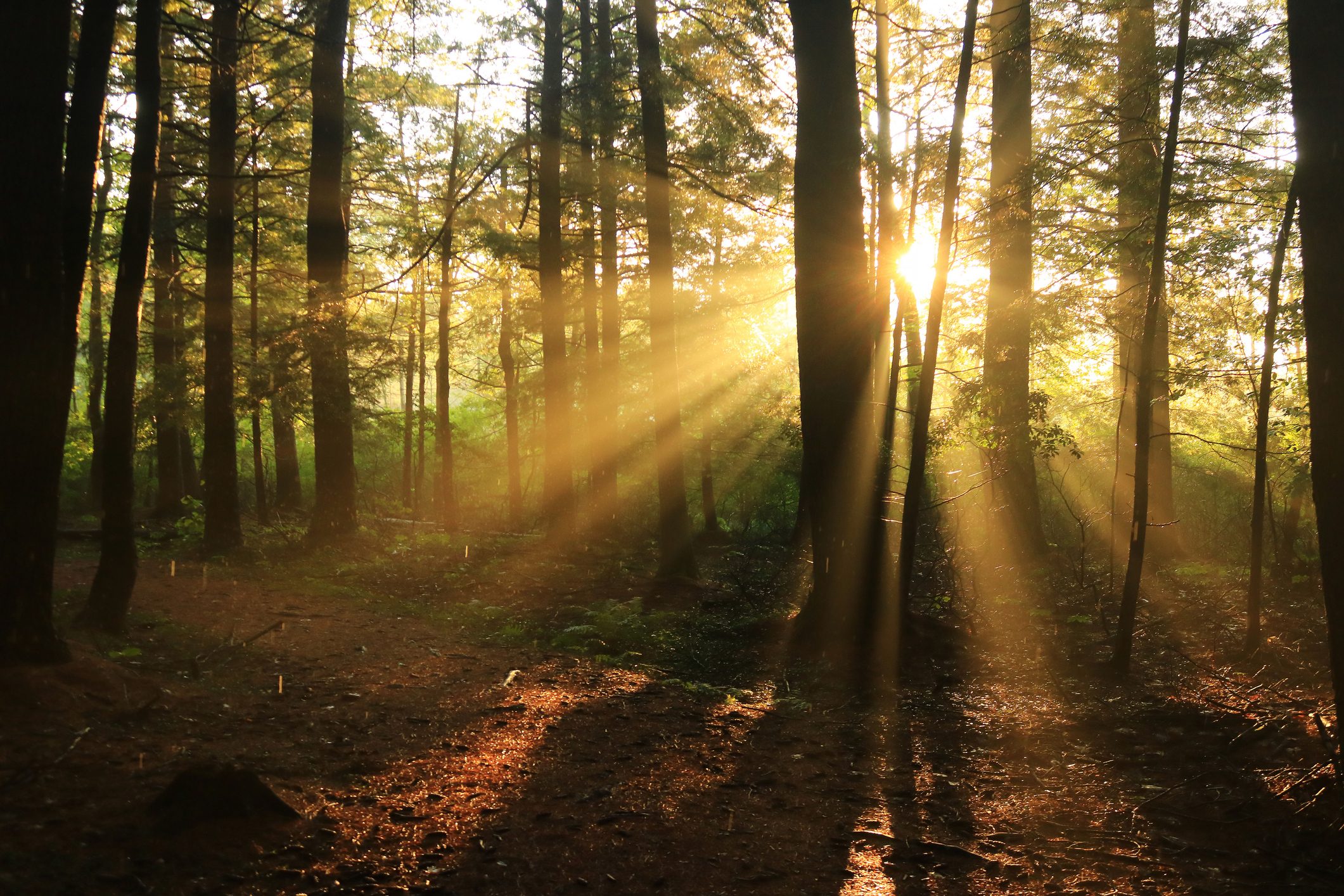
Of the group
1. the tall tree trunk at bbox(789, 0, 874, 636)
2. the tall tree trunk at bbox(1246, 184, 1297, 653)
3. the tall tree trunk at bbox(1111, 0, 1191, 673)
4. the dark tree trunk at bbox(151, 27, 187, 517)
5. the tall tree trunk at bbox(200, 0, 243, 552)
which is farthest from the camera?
the dark tree trunk at bbox(151, 27, 187, 517)

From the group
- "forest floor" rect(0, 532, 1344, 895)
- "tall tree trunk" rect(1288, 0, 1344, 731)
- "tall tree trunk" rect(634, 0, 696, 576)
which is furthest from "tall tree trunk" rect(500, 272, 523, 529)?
"tall tree trunk" rect(1288, 0, 1344, 731)

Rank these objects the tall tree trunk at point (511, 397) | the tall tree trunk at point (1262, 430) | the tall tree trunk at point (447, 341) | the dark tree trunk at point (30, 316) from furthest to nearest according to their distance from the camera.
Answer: the tall tree trunk at point (511, 397)
the tall tree trunk at point (447, 341)
the tall tree trunk at point (1262, 430)
the dark tree trunk at point (30, 316)

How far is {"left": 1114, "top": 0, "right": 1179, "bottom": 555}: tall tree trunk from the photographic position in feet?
26.7

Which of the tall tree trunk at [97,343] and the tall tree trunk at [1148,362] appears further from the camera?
the tall tree trunk at [97,343]

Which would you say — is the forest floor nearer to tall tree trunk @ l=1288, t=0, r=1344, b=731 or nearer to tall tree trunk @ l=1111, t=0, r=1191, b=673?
tall tree trunk @ l=1111, t=0, r=1191, b=673

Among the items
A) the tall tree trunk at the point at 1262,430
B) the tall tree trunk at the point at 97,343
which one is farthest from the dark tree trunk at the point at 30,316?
the tall tree trunk at the point at 97,343

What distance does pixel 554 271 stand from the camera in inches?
607

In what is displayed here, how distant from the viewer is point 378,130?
18438 mm

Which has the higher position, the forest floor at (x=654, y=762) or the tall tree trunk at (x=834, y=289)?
the tall tree trunk at (x=834, y=289)

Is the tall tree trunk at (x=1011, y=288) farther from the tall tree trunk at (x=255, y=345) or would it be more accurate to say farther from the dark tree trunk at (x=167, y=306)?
the dark tree trunk at (x=167, y=306)

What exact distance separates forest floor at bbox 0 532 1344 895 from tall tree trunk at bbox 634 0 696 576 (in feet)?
11.1

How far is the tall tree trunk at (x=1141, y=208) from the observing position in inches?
320

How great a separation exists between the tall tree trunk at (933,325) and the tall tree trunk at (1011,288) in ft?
2.39

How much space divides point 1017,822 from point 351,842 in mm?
3622
